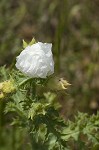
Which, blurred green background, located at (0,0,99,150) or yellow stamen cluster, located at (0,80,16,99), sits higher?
blurred green background, located at (0,0,99,150)

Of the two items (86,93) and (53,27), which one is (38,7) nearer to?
(53,27)

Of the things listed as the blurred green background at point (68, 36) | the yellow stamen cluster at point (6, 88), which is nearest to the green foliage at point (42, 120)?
the yellow stamen cluster at point (6, 88)

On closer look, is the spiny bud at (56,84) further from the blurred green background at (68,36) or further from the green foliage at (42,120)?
the blurred green background at (68,36)

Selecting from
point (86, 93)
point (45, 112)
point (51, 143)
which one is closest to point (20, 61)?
point (45, 112)

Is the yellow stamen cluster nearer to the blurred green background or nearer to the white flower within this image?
the white flower

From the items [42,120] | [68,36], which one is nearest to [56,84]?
[42,120]

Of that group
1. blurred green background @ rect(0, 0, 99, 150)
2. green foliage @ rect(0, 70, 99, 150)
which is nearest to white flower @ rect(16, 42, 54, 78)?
green foliage @ rect(0, 70, 99, 150)

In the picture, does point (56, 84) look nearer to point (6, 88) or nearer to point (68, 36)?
point (6, 88)
